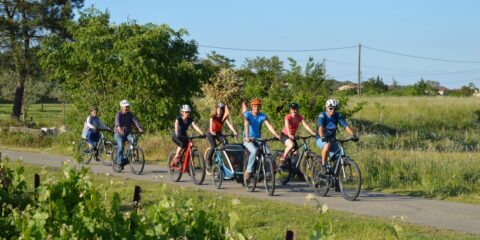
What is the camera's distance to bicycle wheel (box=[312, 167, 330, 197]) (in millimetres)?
13355

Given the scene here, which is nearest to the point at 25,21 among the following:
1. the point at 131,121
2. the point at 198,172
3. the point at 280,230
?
the point at 131,121

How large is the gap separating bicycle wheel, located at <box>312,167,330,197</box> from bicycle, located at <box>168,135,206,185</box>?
2.46 m

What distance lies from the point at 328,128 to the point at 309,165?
1.10 metres

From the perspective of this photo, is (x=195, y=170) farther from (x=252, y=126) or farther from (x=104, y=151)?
(x=104, y=151)

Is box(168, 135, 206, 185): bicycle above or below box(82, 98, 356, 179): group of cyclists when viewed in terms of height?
below

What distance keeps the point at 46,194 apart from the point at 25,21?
3778 cm

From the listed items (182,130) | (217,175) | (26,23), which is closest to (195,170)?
(182,130)

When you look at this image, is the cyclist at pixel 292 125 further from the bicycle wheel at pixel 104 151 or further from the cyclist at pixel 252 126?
the bicycle wheel at pixel 104 151

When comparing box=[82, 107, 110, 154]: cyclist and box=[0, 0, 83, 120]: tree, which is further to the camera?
box=[0, 0, 83, 120]: tree

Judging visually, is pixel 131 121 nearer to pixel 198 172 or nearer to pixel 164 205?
pixel 198 172

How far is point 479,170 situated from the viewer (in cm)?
1514

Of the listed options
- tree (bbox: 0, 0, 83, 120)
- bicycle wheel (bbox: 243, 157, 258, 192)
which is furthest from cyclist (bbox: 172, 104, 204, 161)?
tree (bbox: 0, 0, 83, 120)

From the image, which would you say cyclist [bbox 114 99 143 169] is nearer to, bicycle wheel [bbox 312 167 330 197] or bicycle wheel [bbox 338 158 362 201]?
bicycle wheel [bbox 312 167 330 197]

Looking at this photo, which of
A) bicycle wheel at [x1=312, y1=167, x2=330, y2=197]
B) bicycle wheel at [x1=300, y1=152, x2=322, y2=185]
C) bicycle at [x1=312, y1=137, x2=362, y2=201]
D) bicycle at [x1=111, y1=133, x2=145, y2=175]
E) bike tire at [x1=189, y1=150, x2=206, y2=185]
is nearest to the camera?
bicycle at [x1=312, y1=137, x2=362, y2=201]
